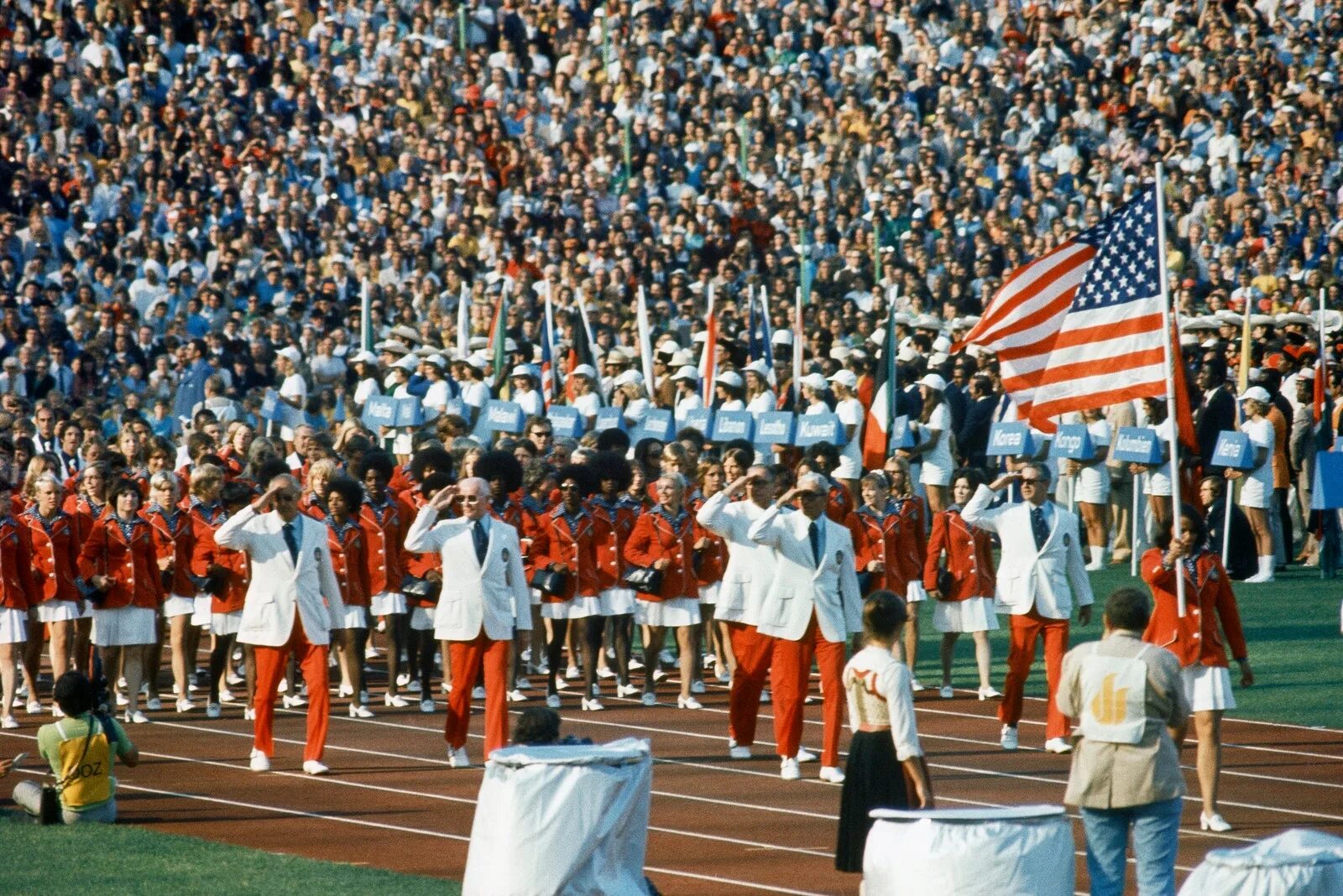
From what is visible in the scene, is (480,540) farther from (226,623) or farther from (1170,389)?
(1170,389)

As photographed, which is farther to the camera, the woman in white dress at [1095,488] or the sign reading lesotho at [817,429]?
the woman in white dress at [1095,488]

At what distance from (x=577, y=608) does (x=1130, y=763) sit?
785 cm

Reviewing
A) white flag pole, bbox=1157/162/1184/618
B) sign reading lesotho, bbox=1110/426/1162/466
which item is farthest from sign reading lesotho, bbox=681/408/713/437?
white flag pole, bbox=1157/162/1184/618

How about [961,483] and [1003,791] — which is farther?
[961,483]

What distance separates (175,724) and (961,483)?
6.13m

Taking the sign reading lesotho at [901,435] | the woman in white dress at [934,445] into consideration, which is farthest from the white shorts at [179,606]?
the woman in white dress at [934,445]

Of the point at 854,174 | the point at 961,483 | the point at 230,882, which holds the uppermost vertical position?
the point at 854,174

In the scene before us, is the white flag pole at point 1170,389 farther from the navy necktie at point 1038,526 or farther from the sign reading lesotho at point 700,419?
the sign reading lesotho at point 700,419

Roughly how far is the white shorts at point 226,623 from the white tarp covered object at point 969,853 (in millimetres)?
8712

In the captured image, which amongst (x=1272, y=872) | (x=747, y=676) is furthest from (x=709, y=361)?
(x=1272, y=872)

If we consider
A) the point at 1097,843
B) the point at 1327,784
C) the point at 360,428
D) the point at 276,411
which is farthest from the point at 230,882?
the point at 276,411

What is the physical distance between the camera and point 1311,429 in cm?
2236

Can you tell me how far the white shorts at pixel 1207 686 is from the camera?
12273mm

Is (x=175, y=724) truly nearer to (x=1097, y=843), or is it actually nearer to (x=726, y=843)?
(x=726, y=843)
